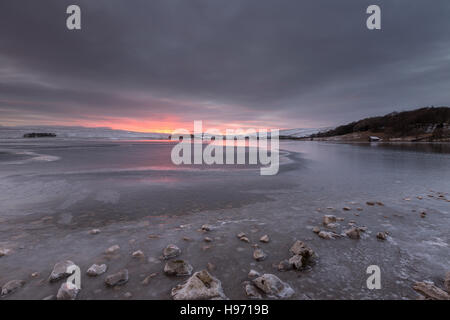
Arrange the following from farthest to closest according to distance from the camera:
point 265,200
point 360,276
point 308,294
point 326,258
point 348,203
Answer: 1. point 265,200
2. point 348,203
3. point 326,258
4. point 360,276
5. point 308,294

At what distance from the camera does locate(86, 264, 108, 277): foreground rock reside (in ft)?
9.76

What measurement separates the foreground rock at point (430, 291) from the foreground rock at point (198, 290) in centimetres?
279

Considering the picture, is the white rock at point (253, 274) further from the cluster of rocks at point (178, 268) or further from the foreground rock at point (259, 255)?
the cluster of rocks at point (178, 268)

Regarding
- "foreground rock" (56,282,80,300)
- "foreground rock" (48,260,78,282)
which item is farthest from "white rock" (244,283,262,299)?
"foreground rock" (48,260,78,282)

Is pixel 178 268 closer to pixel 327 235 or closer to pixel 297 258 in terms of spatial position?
pixel 297 258

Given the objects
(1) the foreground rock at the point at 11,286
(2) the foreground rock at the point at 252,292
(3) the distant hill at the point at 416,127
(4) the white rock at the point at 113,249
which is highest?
(3) the distant hill at the point at 416,127

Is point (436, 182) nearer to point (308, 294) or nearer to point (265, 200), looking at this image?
point (265, 200)

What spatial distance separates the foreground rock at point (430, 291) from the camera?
247 cm

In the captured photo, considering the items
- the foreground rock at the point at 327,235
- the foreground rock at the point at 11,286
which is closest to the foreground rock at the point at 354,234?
the foreground rock at the point at 327,235

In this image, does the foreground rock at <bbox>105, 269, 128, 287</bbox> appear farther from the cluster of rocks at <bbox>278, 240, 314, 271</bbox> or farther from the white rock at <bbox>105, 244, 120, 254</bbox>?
the cluster of rocks at <bbox>278, 240, 314, 271</bbox>

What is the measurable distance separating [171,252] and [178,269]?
0.59 m

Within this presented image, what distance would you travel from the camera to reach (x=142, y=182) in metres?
9.67
